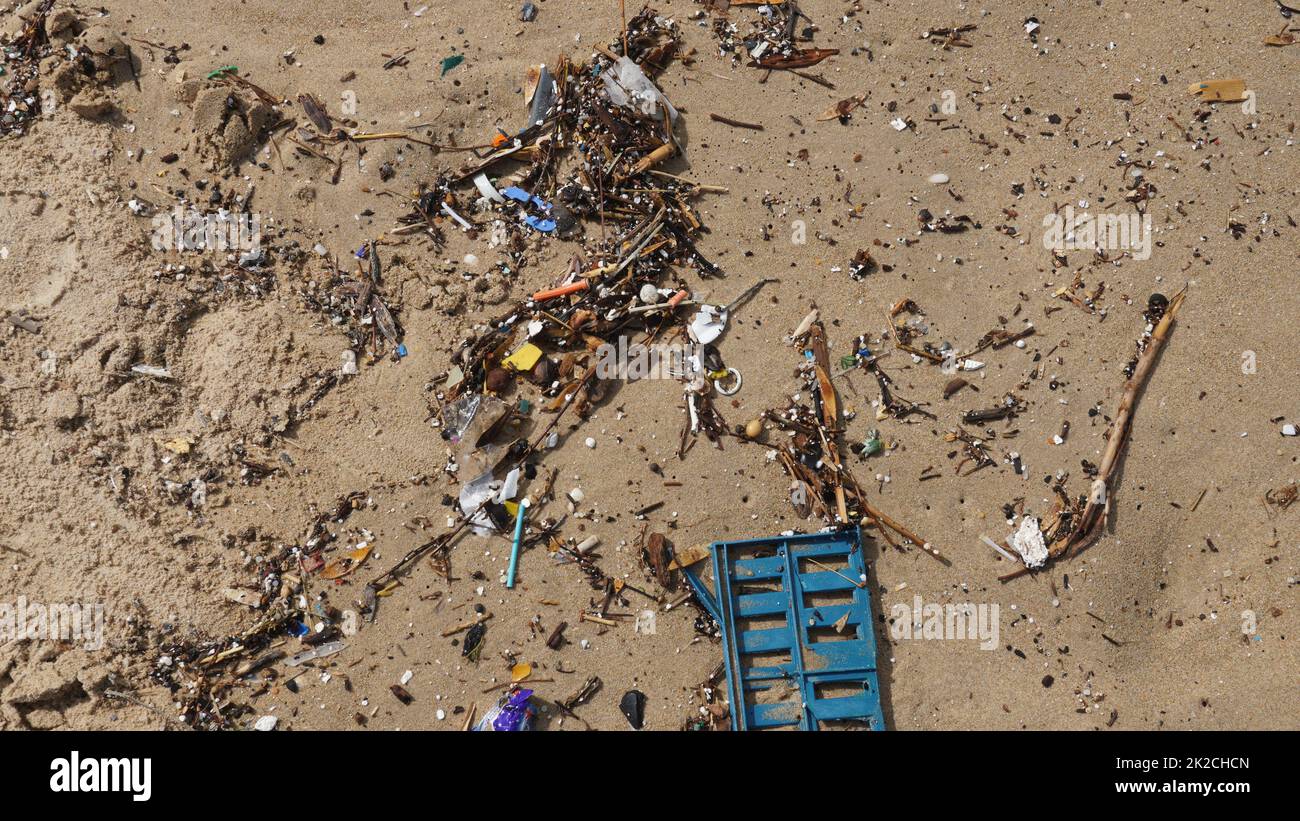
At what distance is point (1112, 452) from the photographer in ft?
14.4

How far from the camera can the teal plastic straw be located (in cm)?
440

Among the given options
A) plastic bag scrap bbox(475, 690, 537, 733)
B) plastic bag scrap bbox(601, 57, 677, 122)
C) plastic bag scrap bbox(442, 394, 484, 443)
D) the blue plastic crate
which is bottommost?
plastic bag scrap bbox(475, 690, 537, 733)

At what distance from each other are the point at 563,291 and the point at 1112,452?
3.21 meters

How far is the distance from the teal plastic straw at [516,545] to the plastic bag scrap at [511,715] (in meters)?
0.60

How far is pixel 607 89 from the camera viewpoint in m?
4.65

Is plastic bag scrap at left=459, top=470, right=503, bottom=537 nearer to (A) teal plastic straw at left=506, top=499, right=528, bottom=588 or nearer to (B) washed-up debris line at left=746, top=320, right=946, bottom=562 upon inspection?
(A) teal plastic straw at left=506, top=499, right=528, bottom=588

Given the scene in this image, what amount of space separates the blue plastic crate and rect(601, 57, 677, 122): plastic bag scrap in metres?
2.60

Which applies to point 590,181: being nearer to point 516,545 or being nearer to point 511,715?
point 516,545

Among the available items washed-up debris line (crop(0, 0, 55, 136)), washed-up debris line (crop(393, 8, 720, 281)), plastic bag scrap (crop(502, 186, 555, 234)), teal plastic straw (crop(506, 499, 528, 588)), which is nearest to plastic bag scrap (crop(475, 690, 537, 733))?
teal plastic straw (crop(506, 499, 528, 588))

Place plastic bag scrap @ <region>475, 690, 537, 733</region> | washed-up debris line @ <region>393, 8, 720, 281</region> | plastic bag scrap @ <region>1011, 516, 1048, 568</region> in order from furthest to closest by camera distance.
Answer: washed-up debris line @ <region>393, 8, 720, 281</region>
plastic bag scrap @ <region>1011, 516, 1048, 568</region>
plastic bag scrap @ <region>475, 690, 537, 733</region>

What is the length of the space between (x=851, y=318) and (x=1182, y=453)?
1985mm

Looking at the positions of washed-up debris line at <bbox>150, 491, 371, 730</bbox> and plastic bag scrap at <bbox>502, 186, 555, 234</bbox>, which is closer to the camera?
washed-up debris line at <bbox>150, 491, 371, 730</bbox>

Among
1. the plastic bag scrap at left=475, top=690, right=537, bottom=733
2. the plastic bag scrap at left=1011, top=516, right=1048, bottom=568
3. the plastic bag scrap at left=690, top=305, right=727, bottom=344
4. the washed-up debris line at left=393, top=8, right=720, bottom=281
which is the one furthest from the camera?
the washed-up debris line at left=393, top=8, right=720, bottom=281

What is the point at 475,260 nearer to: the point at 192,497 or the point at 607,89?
the point at 607,89
